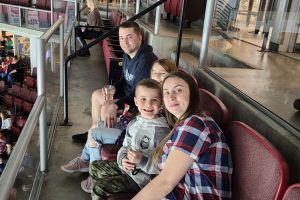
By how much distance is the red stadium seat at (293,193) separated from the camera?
976 mm

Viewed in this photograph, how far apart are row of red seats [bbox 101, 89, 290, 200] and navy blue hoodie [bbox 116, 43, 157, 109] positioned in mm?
1058

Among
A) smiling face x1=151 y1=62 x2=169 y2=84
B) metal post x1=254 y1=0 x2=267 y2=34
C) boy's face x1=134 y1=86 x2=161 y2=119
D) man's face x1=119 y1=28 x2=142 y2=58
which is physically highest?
metal post x1=254 y1=0 x2=267 y2=34

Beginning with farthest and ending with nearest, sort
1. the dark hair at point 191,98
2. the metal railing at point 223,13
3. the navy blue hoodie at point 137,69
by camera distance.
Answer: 1. the metal railing at point 223,13
2. the navy blue hoodie at point 137,69
3. the dark hair at point 191,98

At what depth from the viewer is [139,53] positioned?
100.0 inches

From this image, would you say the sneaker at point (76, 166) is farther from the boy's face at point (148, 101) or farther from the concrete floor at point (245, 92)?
the boy's face at point (148, 101)

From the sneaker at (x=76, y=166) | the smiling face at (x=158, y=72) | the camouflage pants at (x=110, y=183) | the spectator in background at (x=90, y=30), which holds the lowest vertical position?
the sneaker at (x=76, y=166)

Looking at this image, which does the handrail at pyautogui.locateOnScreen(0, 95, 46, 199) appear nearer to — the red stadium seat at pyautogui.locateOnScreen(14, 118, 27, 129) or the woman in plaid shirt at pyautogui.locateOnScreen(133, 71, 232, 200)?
the woman in plaid shirt at pyautogui.locateOnScreen(133, 71, 232, 200)

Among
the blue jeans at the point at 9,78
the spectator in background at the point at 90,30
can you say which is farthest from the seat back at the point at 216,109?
the blue jeans at the point at 9,78

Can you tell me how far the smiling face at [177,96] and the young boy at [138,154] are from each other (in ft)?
1.14

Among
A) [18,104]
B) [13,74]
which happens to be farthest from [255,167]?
[13,74]

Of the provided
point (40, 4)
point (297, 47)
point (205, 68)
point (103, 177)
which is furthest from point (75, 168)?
point (40, 4)

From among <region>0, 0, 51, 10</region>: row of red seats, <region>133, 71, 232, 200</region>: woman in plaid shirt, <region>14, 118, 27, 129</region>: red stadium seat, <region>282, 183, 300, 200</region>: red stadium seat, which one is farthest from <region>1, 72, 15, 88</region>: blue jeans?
<region>282, 183, 300, 200</region>: red stadium seat

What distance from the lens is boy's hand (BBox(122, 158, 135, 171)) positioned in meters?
1.66

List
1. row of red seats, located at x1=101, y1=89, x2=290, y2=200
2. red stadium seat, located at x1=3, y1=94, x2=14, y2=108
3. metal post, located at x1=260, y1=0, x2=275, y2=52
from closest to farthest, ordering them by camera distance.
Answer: row of red seats, located at x1=101, y1=89, x2=290, y2=200 < metal post, located at x1=260, y1=0, x2=275, y2=52 < red stadium seat, located at x1=3, y1=94, x2=14, y2=108
